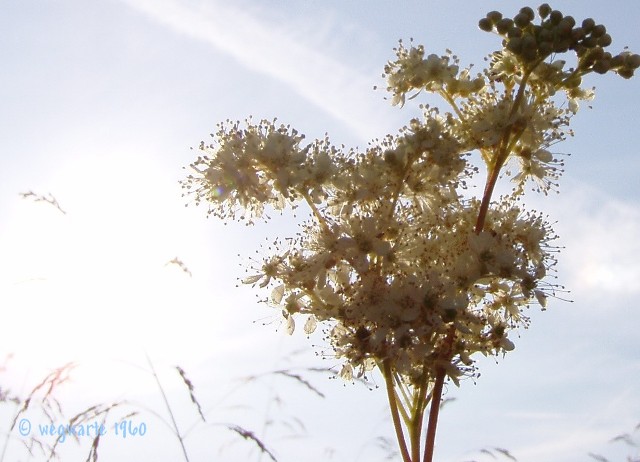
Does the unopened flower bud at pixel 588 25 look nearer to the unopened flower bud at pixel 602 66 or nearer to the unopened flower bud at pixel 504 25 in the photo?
the unopened flower bud at pixel 602 66

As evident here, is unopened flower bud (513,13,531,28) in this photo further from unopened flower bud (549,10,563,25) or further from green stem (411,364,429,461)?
green stem (411,364,429,461)

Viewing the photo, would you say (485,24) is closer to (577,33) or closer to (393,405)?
(577,33)

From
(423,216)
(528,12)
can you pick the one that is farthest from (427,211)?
(528,12)

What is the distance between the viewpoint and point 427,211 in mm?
4270

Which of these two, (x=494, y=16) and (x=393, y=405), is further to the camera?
(x=494, y=16)

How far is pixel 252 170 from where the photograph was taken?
4.50 m

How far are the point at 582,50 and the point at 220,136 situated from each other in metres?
2.16

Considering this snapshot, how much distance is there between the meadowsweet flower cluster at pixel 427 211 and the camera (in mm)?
3939

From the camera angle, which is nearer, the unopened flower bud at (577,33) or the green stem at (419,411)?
the green stem at (419,411)

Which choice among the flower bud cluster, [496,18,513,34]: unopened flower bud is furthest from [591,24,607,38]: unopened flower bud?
[496,18,513,34]: unopened flower bud

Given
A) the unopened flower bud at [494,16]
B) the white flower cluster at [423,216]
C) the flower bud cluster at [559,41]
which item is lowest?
the white flower cluster at [423,216]

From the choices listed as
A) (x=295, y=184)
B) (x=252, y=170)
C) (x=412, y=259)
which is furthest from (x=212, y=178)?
(x=412, y=259)

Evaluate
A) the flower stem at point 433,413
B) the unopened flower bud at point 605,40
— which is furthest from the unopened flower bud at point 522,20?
the flower stem at point 433,413

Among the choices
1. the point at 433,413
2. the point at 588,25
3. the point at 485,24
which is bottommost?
the point at 433,413
